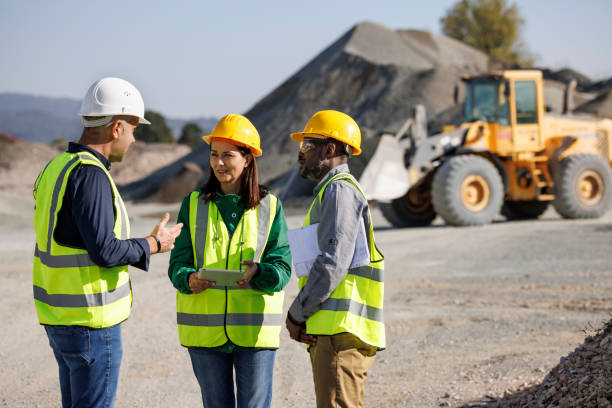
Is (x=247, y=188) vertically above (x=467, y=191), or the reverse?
(x=247, y=188)

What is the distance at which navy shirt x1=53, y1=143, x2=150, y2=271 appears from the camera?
Answer: 2.79 metres

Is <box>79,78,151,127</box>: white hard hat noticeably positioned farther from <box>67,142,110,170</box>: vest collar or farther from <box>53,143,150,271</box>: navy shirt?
<box>53,143,150,271</box>: navy shirt

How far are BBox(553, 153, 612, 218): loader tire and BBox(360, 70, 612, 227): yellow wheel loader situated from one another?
0.8 inches

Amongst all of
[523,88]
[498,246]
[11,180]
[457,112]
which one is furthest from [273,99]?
[498,246]

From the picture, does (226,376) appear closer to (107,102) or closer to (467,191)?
(107,102)

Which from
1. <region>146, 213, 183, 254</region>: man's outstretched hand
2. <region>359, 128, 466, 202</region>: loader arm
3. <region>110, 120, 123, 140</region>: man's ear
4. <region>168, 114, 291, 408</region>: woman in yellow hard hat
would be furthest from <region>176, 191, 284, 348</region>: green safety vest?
<region>359, 128, 466, 202</region>: loader arm

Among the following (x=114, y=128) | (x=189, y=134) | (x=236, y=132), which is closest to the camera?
(x=114, y=128)

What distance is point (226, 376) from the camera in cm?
318

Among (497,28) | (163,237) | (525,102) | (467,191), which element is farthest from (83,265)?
(497,28)

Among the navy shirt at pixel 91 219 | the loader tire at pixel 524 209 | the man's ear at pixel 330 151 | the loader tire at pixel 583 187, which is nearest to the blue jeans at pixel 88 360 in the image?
the navy shirt at pixel 91 219

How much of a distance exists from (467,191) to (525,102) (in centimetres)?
247

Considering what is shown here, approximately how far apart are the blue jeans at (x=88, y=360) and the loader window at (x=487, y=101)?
13.4 m

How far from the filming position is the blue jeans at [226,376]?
124 inches

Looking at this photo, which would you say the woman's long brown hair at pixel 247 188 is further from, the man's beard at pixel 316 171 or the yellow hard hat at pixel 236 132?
the man's beard at pixel 316 171
